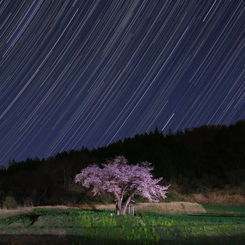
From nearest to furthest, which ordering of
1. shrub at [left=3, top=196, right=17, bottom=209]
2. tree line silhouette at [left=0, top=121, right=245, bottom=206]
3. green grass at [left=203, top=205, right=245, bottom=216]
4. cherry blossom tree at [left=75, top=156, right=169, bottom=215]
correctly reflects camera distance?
cherry blossom tree at [left=75, top=156, right=169, bottom=215] → green grass at [left=203, top=205, right=245, bottom=216] → shrub at [left=3, top=196, right=17, bottom=209] → tree line silhouette at [left=0, top=121, right=245, bottom=206]

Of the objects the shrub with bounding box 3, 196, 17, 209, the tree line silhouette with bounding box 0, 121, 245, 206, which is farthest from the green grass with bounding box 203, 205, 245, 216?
→ the shrub with bounding box 3, 196, 17, 209

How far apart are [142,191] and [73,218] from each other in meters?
5.47

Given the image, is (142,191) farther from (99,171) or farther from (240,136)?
(240,136)

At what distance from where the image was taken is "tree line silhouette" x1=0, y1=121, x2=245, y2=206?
43.1 metres

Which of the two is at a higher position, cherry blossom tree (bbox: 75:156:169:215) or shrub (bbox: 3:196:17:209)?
cherry blossom tree (bbox: 75:156:169:215)

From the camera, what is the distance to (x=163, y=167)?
2130 inches

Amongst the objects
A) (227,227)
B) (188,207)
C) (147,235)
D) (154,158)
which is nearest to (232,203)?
(188,207)

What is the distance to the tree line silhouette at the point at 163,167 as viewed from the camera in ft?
141

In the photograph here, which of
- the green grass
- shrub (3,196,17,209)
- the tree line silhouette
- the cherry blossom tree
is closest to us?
the cherry blossom tree

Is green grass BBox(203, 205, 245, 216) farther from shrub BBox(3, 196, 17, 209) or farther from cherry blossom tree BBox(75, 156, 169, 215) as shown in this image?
shrub BBox(3, 196, 17, 209)

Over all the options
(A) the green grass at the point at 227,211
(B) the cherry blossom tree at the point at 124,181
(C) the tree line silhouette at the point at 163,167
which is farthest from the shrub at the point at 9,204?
(A) the green grass at the point at 227,211

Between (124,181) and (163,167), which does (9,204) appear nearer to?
(124,181)

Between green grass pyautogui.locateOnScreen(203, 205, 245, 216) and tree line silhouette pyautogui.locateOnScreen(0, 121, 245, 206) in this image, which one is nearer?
green grass pyautogui.locateOnScreen(203, 205, 245, 216)

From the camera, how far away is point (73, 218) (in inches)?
751
